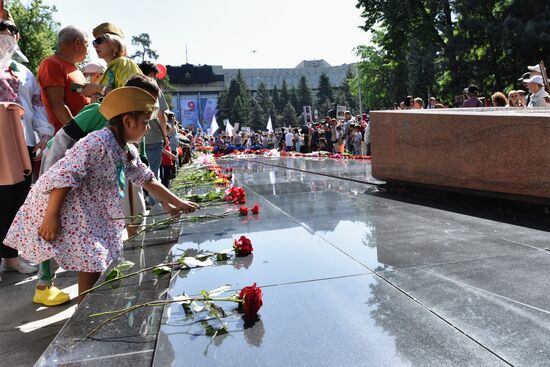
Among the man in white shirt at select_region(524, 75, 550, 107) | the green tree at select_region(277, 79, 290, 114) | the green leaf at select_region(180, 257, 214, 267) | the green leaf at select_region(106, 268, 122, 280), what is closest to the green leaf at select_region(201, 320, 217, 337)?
the green leaf at select_region(180, 257, 214, 267)

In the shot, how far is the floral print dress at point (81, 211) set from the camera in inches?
95.8

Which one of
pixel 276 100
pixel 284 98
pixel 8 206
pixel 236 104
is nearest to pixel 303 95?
pixel 284 98

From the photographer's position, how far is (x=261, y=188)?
689 centimetres

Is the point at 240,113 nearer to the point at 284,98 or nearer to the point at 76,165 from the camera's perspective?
the point at 284,98

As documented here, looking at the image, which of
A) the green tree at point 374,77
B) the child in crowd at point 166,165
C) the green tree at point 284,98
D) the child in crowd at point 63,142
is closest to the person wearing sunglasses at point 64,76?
the child in crowd at point 63,142

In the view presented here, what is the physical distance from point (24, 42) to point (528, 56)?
27710 millimetres

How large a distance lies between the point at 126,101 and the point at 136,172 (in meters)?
0.54

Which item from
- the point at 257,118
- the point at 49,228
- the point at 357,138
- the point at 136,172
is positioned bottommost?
the point at 357,138

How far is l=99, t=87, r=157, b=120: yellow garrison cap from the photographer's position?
2.45m

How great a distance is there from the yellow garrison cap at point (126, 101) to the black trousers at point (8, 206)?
6.24ft

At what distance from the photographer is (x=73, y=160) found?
94.4 inches

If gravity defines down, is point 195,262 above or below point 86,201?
below

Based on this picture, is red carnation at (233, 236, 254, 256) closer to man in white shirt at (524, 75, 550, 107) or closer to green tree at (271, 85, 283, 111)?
man in white shirt at (524, 75, 550, 107)

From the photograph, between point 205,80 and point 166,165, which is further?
point 205,80
